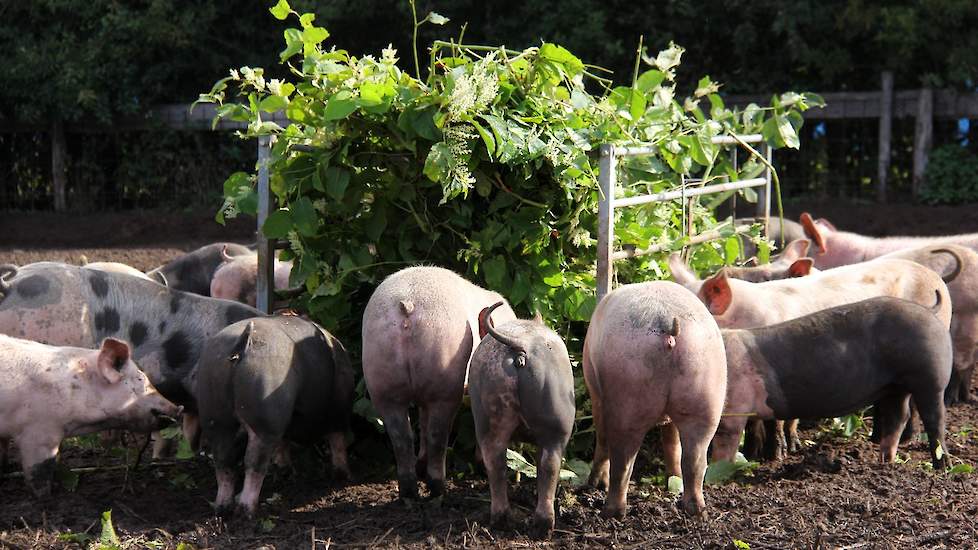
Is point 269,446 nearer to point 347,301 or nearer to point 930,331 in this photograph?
point 347,301

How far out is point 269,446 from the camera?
187 inches

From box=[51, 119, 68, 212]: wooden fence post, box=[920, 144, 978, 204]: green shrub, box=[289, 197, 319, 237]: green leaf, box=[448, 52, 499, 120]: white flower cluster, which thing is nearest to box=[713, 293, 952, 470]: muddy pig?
box=[448, 52, 499, 120]: white flower cluster

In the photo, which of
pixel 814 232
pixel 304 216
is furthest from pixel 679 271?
pixel 814 232

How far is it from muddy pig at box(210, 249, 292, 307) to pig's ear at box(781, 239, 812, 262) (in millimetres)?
2902

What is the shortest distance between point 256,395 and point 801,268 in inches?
129

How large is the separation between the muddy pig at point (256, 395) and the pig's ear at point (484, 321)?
0.65 meters

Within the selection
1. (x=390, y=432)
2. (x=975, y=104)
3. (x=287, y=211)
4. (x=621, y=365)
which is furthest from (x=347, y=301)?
(x=975, y=104)


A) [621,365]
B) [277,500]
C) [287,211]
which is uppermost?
[287,211]

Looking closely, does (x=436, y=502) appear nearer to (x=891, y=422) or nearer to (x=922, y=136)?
(x=891, y=422)

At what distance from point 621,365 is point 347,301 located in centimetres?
163

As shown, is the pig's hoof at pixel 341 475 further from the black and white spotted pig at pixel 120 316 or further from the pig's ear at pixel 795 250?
the pig's ear at pixel 795 250

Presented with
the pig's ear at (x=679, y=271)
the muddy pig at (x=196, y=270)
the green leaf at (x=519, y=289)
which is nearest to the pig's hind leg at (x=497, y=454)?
the green leaf at (x=519, y=289)

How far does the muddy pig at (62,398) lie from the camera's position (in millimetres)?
5059

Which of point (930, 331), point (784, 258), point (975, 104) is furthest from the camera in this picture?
point (975, 104)
